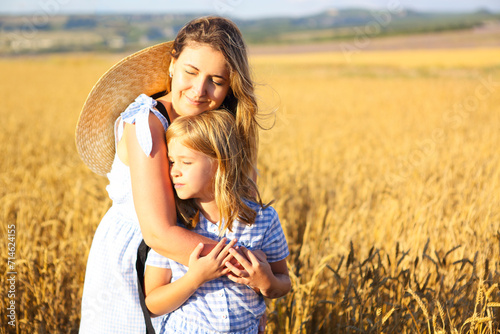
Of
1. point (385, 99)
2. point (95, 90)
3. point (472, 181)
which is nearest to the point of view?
point (95, 90)

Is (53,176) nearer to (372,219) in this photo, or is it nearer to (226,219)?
(372,219)

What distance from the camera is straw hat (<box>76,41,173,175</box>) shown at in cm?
157

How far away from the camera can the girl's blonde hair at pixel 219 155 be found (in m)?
1.28

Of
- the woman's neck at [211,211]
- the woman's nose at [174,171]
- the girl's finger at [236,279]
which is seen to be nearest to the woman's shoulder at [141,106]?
the woman's nose at [174,171]

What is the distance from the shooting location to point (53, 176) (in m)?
4.06

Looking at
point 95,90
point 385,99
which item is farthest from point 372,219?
point 385,99

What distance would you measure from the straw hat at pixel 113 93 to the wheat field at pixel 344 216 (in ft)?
1.32

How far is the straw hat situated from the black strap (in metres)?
0.49

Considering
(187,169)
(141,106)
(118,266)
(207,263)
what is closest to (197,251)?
(207,263)

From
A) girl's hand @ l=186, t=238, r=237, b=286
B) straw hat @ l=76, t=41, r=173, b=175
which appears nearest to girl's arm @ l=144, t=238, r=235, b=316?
girl's hand @ l=186, t=238, r=237, b=286

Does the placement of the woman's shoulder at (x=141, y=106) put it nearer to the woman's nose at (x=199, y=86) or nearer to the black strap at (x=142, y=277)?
the woman's nose at (x=199, y=86)

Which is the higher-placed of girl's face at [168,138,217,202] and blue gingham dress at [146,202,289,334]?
girl's face at [168,138,217,202]

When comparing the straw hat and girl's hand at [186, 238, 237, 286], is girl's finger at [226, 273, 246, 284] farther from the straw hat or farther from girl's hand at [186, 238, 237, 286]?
the straw hat

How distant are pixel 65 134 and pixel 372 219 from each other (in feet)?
17.8
